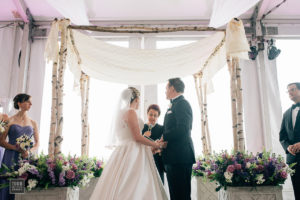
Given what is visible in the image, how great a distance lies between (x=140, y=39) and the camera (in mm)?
6254

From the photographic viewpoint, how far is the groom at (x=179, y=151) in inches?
104

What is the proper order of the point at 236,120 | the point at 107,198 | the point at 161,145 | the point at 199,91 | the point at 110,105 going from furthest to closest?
1. the point at 110,105
2. the point at 199,91
3. the point at 236,120
4. the point at 161,145
5. the point at 107,198

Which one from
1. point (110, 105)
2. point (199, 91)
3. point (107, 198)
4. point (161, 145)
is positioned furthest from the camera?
point (110, 105)

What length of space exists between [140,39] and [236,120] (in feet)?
12.4

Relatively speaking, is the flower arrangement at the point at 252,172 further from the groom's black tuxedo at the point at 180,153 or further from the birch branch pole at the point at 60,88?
the birch branch pole at the point at 60,88

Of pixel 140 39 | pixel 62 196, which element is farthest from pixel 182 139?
pixel 140 39

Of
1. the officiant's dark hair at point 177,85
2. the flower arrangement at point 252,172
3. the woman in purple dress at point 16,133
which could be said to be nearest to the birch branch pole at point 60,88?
the woman in purple dress at point 16,133

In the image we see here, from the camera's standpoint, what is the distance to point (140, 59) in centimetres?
394

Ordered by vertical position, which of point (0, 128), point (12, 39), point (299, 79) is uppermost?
point (12, 39)

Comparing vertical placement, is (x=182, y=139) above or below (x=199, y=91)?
below

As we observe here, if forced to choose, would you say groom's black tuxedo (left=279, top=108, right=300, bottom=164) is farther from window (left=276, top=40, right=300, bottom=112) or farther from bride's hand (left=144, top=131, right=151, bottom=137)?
window (left=276, top=40, right=300, bottom=112)

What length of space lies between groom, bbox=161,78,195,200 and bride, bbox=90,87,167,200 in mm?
201

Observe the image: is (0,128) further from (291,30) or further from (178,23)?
(291,30)

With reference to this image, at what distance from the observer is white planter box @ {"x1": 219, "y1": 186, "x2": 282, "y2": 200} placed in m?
2.68
